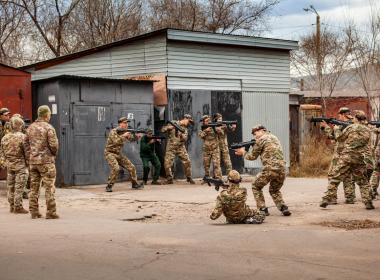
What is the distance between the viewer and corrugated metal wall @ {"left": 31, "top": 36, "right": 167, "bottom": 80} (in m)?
19.4

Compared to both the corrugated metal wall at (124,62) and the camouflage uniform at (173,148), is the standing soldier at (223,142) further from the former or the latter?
the corrugated metal wall at (124,62)

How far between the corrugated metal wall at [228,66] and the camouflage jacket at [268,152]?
8358mm

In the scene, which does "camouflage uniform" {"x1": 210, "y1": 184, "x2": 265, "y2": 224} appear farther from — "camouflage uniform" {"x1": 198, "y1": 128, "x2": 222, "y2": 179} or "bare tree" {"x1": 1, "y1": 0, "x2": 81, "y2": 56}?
"bare tree" {"x1": 1, "y1": 0, "x2": 81, "y2": 56}

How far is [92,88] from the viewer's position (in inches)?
702

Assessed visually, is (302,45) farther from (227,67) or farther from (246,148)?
(246,148)

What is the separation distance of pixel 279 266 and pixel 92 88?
1162 cm

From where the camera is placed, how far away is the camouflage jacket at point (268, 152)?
11164 mm

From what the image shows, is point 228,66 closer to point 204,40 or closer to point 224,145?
point 204,40

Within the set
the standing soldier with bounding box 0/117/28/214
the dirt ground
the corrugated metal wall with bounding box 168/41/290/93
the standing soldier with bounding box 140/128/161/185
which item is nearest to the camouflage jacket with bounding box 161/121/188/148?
the standing soldier with bounding box 140/128/161/185

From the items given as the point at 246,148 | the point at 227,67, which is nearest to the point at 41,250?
the point at 246,148

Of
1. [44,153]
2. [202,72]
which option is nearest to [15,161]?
[44,153]

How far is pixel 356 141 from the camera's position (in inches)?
478

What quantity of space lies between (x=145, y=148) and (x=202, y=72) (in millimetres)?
3576

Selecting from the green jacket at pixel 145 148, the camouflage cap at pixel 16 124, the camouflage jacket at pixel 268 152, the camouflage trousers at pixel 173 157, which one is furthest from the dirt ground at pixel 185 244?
the camouflage trousers at pixel 173 157
